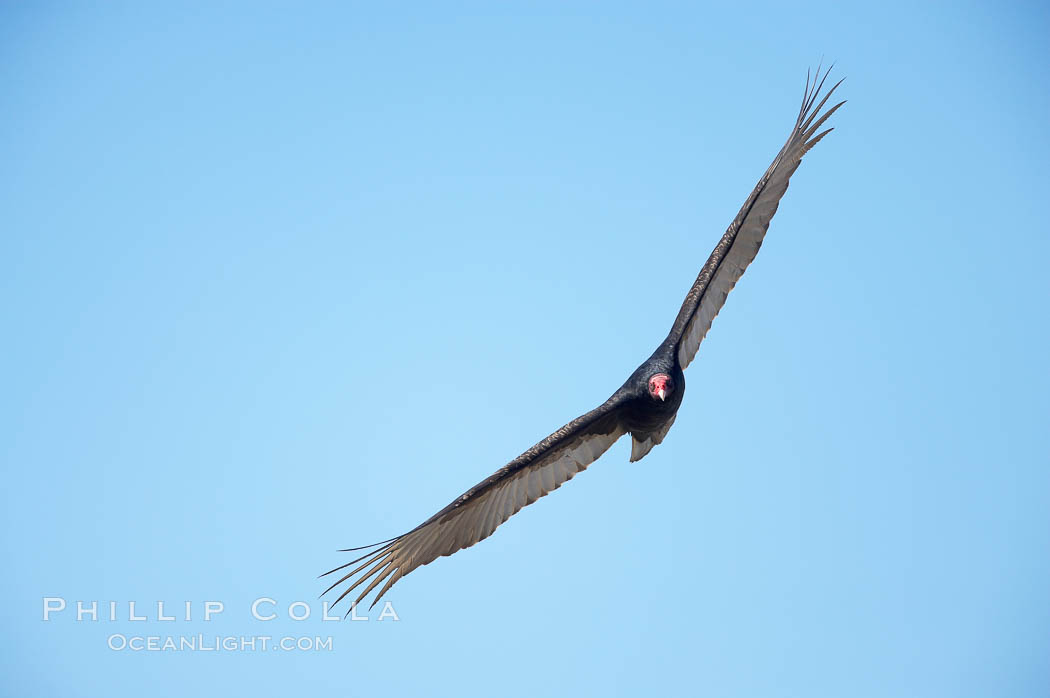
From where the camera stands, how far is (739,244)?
13.1 m

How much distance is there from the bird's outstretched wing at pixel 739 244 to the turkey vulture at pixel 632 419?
14mm

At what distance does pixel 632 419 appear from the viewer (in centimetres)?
1280

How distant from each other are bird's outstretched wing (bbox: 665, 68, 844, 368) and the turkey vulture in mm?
14

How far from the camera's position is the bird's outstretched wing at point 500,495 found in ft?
39.0

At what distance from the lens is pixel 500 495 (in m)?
12.6

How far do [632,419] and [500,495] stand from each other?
2.09m

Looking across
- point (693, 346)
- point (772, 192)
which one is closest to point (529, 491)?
point (693, 346)

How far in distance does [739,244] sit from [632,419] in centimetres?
290

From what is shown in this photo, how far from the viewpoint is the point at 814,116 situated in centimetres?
1294

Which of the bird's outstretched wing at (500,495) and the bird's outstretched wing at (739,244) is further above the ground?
the bird's outstretched wing at (739,244)

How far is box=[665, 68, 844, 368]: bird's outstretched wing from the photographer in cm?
1271

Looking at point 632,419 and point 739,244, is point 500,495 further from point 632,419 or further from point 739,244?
point 739,244

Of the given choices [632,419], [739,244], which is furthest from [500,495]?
[739,244]

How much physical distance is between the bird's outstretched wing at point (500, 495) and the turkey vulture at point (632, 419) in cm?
1
